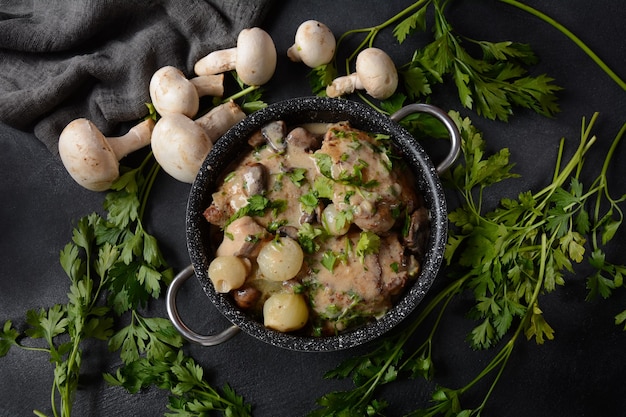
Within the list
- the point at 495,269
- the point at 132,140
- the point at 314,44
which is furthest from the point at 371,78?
the point at 132,140

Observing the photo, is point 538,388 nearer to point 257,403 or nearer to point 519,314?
point 519,314

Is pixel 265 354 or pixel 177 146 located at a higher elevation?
pixel 177 146

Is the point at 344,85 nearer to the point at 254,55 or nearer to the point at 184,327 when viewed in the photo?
the point at 254,55

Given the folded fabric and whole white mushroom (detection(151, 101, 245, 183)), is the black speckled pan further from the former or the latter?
the folded fabric

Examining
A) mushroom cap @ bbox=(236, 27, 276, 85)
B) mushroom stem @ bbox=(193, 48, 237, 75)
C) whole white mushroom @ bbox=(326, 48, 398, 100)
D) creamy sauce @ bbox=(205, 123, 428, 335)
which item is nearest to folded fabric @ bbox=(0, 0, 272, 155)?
mushroom stem @ bbox=(193, 48, 237, 75)

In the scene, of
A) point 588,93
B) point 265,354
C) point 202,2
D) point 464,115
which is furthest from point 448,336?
point 202,2

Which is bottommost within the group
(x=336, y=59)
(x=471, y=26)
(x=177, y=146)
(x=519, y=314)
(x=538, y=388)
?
(x=538, y=388)
